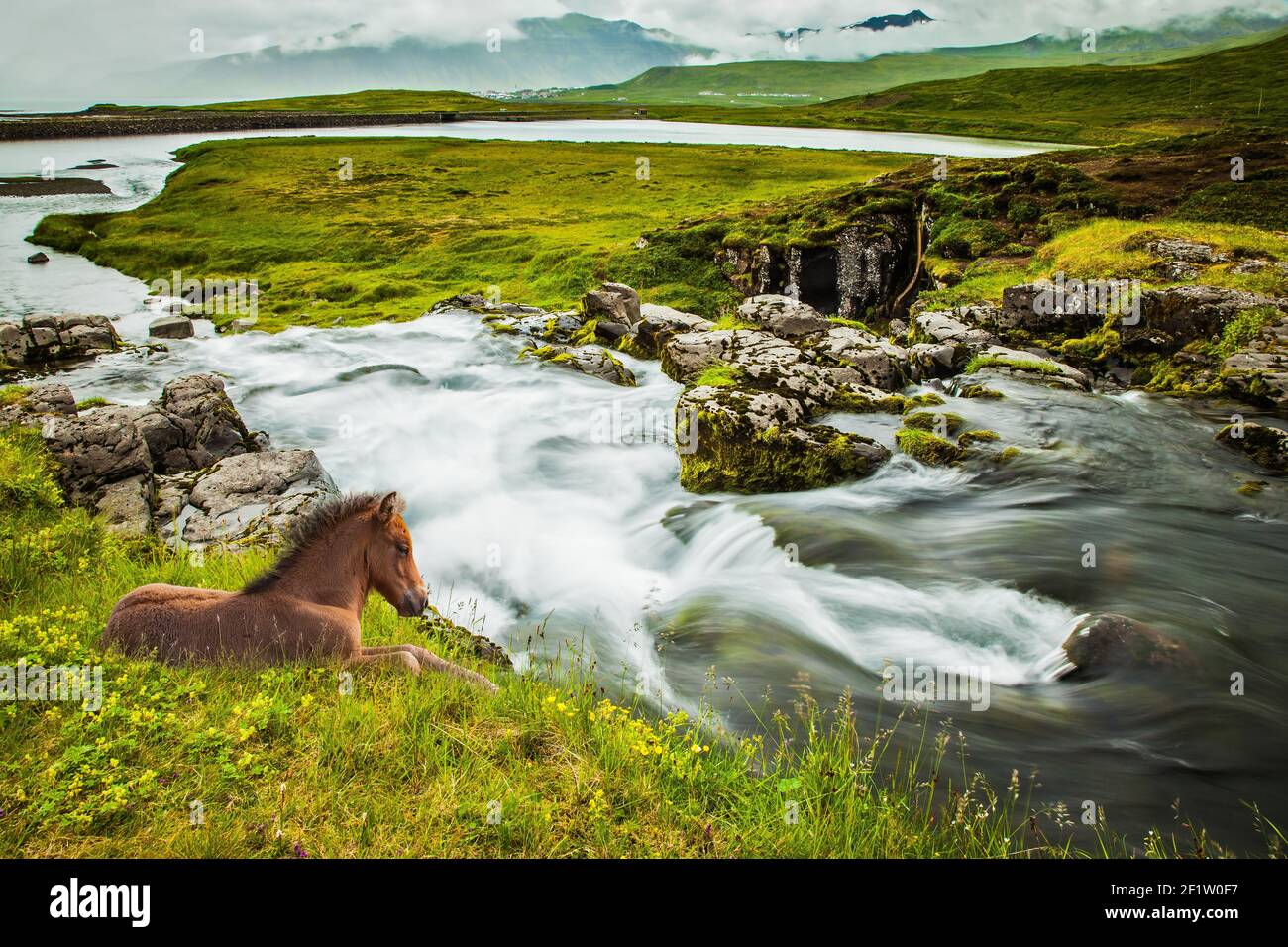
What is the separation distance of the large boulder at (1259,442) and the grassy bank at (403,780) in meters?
11.8

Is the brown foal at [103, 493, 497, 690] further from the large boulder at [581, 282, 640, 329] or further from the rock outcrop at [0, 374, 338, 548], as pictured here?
the large boulder at [581, 282, 640, 329]

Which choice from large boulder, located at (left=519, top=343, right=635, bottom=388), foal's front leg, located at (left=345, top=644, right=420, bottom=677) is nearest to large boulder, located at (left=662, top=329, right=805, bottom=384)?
large boulder, located at (left=519, top=343, right=635, bottom=388)

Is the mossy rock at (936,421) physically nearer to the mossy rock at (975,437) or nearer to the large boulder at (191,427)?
the mossy rock at (975,437)

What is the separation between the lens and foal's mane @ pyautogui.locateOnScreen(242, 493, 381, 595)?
6.58 meters

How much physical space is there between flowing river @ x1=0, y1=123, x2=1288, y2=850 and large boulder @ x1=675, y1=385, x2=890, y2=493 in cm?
45

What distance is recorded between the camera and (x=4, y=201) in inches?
2213

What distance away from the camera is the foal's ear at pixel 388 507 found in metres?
6.96

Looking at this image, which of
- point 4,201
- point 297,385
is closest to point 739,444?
point 297,385

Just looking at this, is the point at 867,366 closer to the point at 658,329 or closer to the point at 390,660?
the point at 658,329

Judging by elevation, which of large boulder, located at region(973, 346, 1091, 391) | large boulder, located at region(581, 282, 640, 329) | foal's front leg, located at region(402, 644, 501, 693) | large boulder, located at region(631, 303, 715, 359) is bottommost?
foal's front leg, located at region(402, 644, 501, 693)

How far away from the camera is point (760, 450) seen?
1531 centimetres

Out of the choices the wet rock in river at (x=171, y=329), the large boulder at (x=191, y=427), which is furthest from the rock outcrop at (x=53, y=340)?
the large boulder at (x=191, y=427)

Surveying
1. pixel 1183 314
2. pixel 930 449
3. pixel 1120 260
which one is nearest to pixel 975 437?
pixel 930 449

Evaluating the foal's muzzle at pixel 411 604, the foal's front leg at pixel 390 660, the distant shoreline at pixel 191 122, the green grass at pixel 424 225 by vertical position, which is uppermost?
the distant shoreline at pixel 191 122
